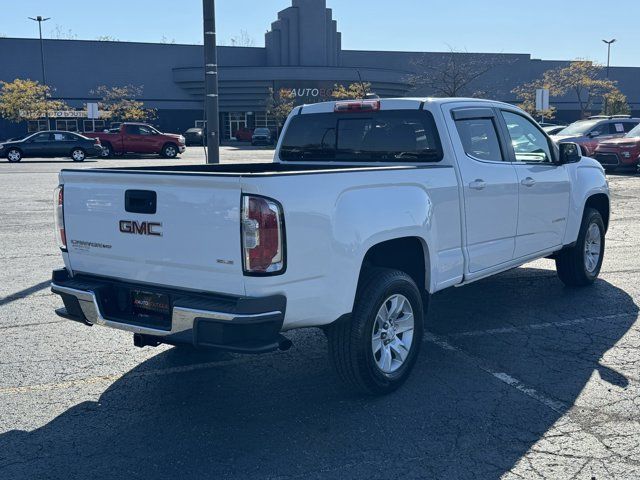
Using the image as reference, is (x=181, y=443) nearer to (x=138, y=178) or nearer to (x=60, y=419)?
(x=60, y=419)

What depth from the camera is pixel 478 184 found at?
548 cm

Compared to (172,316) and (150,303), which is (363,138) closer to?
(150,303)

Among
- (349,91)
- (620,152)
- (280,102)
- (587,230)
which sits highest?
(349,91)

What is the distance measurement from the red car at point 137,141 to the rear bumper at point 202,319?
31064 millimetres

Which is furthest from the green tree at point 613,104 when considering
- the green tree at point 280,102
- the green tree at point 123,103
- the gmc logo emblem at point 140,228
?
the gmc logo emblem at point 140,228

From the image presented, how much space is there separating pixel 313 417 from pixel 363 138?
2.60 metres

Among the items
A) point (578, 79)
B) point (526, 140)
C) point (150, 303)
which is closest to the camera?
point (150, 303)

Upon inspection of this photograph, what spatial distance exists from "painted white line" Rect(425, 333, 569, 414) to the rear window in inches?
59.7

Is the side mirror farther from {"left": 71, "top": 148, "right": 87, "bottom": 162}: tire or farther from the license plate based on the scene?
{"left": 71, "top": 148, "right": 87, "bottom": 162}: tire

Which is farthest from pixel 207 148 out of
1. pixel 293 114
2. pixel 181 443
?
pixel 181 443

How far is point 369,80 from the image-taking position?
63031 millimetres

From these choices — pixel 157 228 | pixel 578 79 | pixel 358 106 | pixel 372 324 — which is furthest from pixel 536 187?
pixel 578 79

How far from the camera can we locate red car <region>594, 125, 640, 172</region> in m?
22.3

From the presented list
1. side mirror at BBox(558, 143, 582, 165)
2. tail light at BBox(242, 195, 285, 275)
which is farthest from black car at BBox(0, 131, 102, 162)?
tail light at BBox(242, 195, 285, 275)
